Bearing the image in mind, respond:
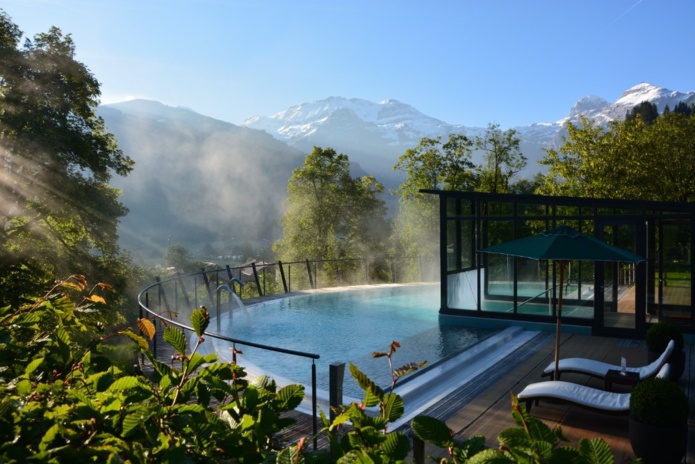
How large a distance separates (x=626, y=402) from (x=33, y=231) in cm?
1812

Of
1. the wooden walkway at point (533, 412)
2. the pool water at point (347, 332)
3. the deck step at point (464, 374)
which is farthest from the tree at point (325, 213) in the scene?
the wooden walkway at point (533, 412)

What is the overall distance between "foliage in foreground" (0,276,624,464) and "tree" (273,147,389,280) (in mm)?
34936

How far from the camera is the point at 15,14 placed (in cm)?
1823

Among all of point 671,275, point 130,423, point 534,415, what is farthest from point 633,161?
point 130,423

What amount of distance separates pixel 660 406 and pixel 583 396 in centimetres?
112

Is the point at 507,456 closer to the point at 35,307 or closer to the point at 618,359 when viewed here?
the point at 35,307

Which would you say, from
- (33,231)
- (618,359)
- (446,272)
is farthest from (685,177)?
(33,231)

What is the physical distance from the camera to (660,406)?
4.53 metres

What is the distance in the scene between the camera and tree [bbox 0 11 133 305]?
1692cm

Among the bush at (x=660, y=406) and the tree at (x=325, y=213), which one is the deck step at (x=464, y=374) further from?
the tree at (x=325, y=213)

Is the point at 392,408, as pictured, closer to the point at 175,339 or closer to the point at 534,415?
the point at 175,339

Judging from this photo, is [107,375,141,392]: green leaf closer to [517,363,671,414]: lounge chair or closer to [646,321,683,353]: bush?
[517,363,671,414]: lounge chair

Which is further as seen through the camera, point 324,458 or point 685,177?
point 685,177

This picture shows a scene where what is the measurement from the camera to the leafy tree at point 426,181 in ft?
114
